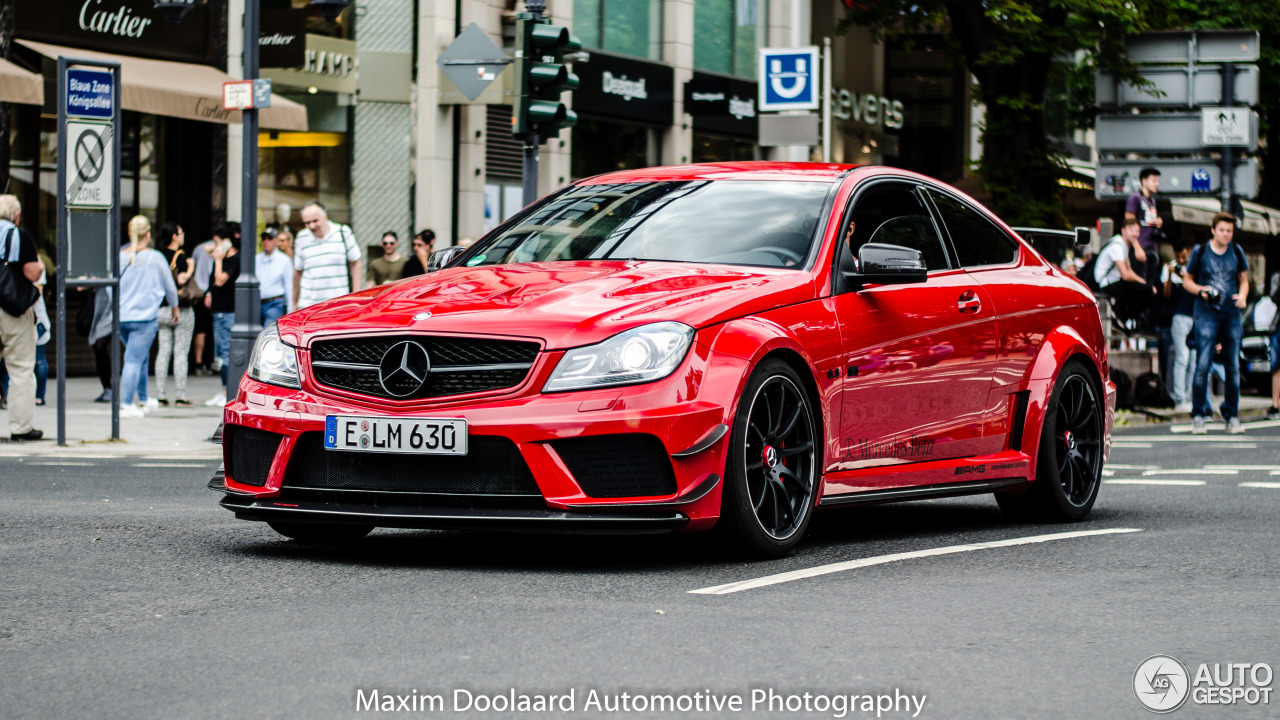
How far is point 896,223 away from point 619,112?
21.2 meters

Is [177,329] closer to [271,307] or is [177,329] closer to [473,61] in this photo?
[271,307]

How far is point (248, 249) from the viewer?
15.5 metres

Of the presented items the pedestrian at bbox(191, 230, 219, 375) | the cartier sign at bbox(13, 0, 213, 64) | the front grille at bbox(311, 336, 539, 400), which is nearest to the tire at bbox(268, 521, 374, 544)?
the front grille at bbox(311, 336, 539, 400)

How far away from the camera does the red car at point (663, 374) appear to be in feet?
21.2

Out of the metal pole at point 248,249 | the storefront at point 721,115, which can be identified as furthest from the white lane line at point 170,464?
the storefront at point 721,115

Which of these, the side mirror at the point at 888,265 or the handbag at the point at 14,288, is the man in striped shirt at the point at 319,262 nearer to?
the handbag at the point at 14,288

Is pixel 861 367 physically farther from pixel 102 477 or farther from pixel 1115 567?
pixel 102 477

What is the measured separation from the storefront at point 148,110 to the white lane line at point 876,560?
1537cm

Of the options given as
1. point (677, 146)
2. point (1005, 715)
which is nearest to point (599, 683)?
point (1005, 715)

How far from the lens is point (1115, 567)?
7.07 m

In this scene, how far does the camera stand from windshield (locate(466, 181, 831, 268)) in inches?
297

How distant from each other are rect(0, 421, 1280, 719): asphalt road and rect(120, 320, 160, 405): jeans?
324 inches

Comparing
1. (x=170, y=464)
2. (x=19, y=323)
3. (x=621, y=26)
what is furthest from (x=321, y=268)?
(x=621, y=26)

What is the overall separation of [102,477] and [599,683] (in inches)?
277
